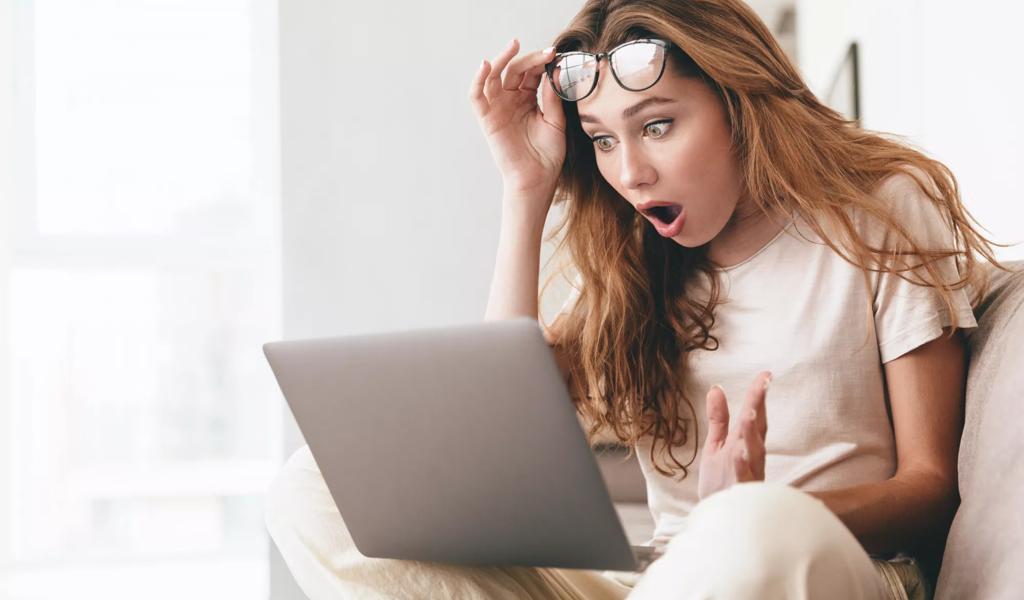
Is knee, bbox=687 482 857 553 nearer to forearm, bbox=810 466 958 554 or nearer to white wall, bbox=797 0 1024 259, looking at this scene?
forearm, bbox=810 466 958 554

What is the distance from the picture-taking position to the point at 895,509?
3.26 feet

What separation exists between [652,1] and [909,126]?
129 cm

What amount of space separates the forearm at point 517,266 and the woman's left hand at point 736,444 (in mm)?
494

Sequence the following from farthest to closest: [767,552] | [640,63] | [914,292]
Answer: [640,63] < [914,292] < [767,552]

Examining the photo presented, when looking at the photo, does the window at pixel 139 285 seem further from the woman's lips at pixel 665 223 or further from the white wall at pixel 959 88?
the woman's lips at pixel 665 223

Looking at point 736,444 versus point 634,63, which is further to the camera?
point 634,63

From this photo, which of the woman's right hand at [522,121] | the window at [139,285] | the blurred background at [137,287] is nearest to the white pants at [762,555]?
the woman's right hand at [522,121]

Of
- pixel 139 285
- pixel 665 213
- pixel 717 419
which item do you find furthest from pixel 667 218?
pixel 139 285

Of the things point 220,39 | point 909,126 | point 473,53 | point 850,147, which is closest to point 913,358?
point 850,147

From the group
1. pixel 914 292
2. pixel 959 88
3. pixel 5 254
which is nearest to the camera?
pixel 914 292

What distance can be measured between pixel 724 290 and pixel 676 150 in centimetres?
19

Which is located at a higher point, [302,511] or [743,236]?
[743,236]

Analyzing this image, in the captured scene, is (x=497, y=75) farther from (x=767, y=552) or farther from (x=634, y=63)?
(x=767, y=552)

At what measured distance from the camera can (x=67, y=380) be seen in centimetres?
356
